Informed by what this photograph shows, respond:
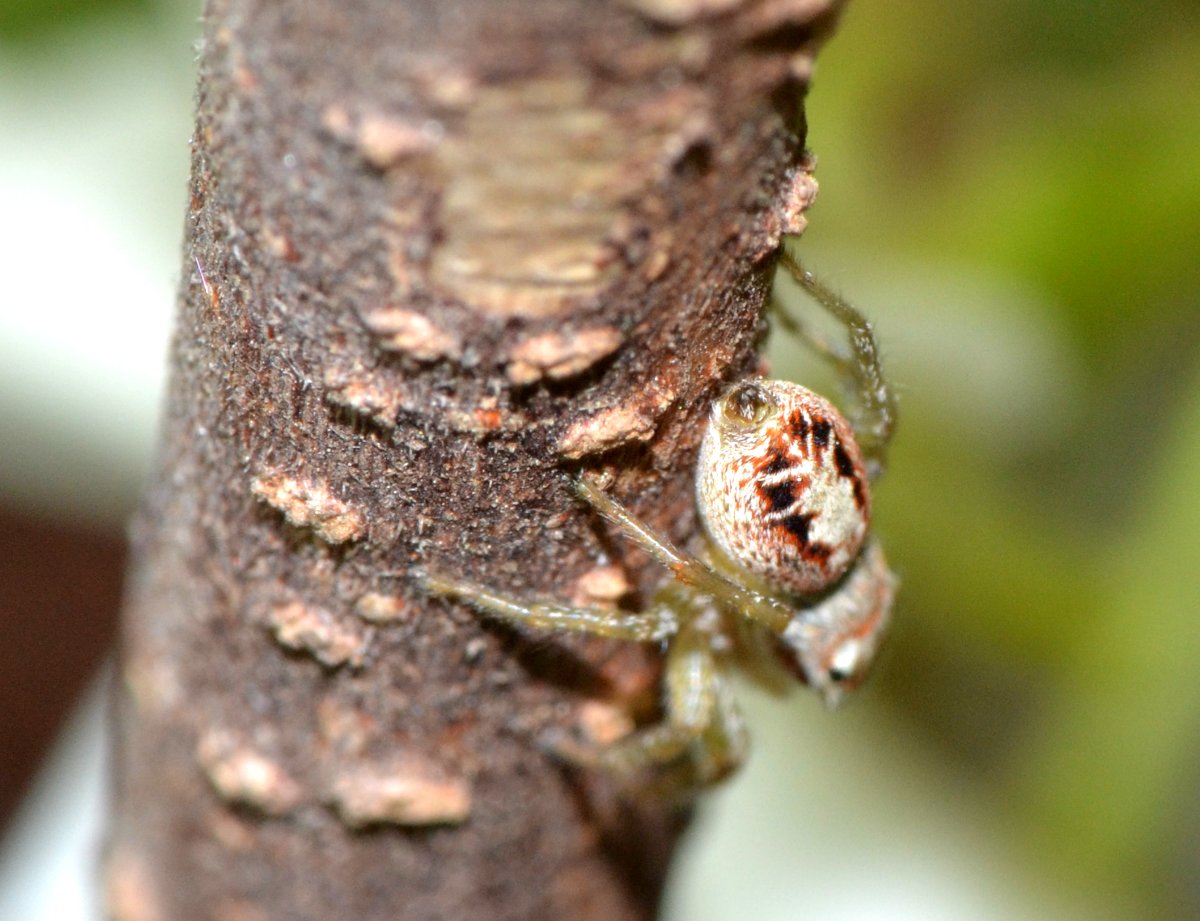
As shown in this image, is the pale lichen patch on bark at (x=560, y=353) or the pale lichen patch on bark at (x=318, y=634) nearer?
the pale lichen patch on bark at (x=560, y=353)

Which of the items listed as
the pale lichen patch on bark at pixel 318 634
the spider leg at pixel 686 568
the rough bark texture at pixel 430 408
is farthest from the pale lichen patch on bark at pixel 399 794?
the spider leg at pixel 686 568

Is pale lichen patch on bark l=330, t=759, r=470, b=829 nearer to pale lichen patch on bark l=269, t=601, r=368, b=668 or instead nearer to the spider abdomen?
pale lichen patch on bark l=269, t=601, r=368, b=668

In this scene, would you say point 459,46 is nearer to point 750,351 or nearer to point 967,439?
point 750,351

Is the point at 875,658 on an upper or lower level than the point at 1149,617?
lower

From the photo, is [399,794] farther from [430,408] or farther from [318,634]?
[430,408]

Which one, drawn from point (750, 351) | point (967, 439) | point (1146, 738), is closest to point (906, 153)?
point (967, 439)

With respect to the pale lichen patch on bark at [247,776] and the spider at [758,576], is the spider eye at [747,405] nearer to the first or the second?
the spider at [758,576]
